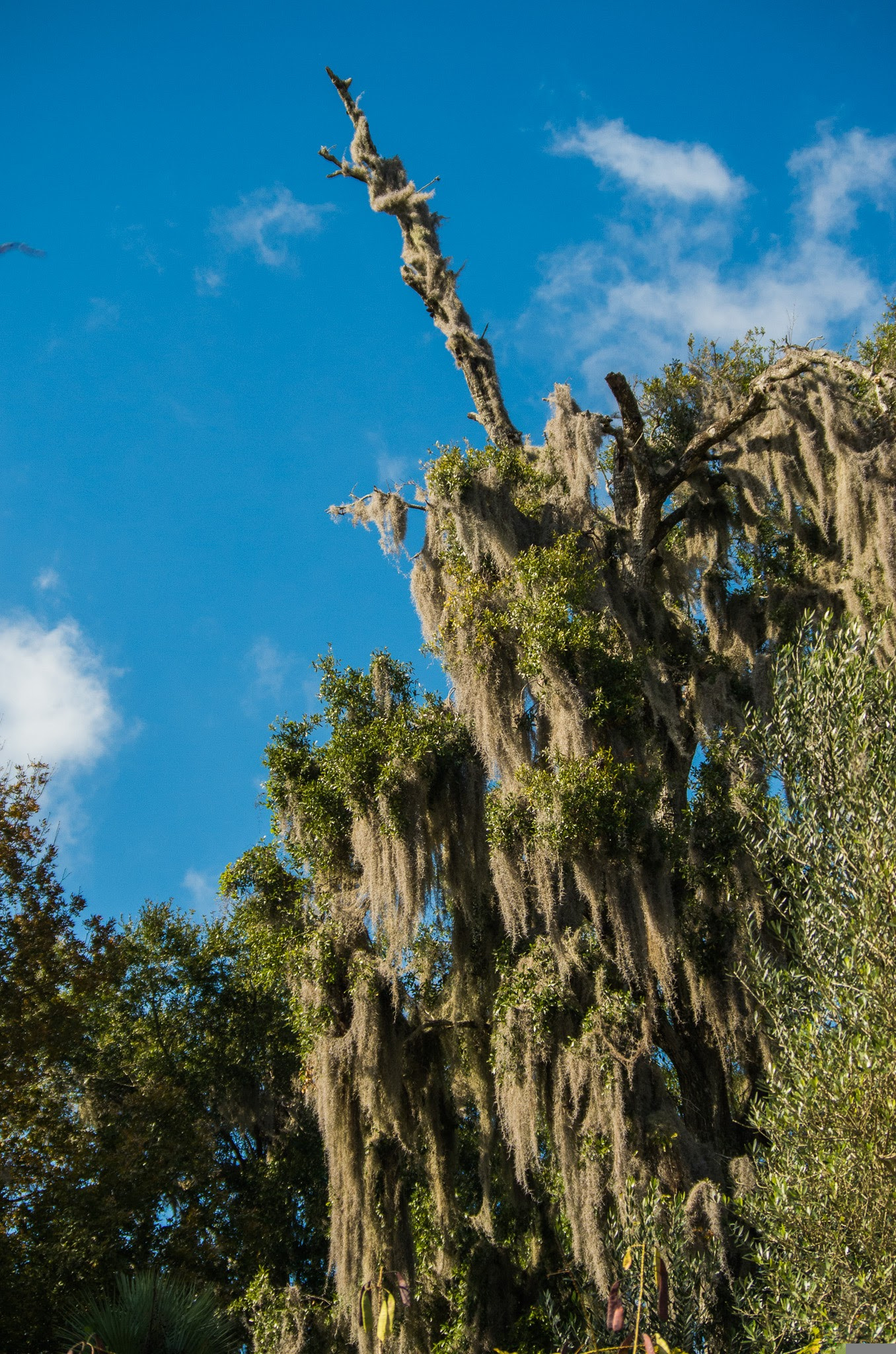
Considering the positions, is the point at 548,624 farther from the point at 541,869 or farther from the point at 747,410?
the point at 747,410

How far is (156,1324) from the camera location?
823 cm

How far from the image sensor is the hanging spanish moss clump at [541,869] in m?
10.2

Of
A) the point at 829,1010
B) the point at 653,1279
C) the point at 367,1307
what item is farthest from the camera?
the point at 829,1010

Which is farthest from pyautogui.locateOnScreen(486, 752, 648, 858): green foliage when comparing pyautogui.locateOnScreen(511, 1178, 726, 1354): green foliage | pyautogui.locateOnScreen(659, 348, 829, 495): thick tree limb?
pyautogui.locateOnScreen(659, 348, 829, 495): thick tree limb

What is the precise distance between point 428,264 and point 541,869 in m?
9.22

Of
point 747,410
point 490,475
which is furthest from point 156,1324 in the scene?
point 747,410

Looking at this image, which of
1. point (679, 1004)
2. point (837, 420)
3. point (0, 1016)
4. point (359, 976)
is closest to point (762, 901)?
point (679, 1004)

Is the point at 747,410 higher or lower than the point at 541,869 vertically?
higher

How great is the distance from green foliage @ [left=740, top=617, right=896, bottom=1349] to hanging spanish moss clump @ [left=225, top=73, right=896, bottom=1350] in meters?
1.37

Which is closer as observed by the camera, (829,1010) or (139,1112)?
(829,1010)

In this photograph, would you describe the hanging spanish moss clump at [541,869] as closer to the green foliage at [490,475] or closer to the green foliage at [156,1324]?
the green foliage at [490,475]

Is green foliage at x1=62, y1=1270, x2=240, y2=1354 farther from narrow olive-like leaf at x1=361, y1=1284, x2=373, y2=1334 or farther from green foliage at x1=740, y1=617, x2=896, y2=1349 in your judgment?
narrow olive-like leaf at x1=361, y1=1284, x2=373, y2=1334

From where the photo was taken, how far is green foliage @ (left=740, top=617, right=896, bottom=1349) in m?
6.93

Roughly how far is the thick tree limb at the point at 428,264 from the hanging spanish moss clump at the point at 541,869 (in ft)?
3.78
